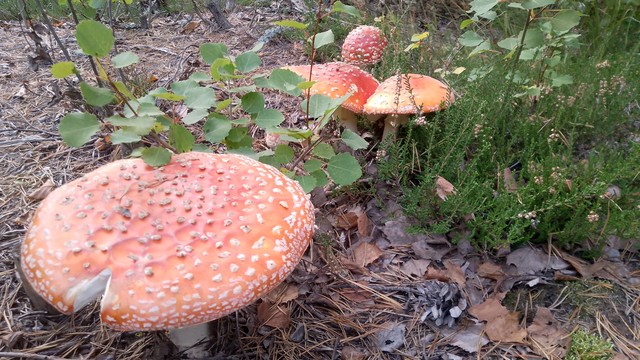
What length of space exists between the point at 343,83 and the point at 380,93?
328 mm

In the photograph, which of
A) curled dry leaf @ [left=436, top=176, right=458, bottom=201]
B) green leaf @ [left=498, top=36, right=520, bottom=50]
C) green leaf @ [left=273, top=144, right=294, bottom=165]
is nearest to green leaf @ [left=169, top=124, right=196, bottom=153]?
green leaf @ [left=273, top=144, right=294, bottom=165]

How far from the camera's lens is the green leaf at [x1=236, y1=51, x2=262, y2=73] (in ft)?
8.56

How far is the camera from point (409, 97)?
9.53 ft

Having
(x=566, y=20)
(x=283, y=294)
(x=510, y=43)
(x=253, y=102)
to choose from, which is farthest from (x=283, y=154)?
(x=566, y=20)

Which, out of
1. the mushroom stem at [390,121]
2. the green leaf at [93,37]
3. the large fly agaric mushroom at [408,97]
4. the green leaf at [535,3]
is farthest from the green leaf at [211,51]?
the green leaf at [535,3]

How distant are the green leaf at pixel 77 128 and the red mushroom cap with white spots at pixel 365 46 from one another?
280 centimetres

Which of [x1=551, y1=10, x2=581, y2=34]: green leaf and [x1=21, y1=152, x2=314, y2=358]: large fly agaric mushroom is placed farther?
[x1=551, y1=10, x2=581, y2=34]: green leaf

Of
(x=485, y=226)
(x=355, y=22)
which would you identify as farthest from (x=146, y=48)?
(x=485, y=226)

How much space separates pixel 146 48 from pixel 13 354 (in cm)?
419

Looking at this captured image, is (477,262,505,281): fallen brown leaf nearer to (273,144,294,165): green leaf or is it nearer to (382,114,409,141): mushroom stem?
(382,114,409,141): mushroom stem

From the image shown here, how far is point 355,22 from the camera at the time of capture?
554cm

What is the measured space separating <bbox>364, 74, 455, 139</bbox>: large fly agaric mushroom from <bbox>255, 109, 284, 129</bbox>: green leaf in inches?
35.0

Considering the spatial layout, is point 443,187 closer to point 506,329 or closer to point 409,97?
point 409,97

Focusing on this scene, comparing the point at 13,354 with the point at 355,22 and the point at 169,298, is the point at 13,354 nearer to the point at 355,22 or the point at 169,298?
the point at 169,298
